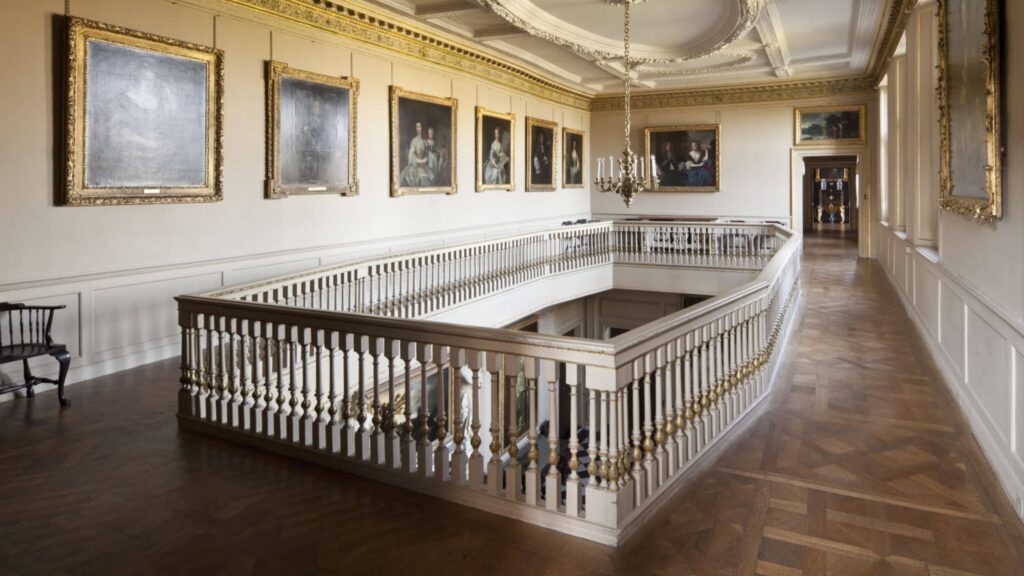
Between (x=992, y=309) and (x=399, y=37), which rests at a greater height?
(x=399, y=37)

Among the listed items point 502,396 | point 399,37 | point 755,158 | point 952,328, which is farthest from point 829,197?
point 502,396

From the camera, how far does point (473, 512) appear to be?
3795 millimetres

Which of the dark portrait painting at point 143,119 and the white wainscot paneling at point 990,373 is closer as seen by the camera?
the white wainscot paneling at point 990,373

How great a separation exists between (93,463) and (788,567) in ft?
13.8

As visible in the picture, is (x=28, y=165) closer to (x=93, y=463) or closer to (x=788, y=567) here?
(x=93, y=463)

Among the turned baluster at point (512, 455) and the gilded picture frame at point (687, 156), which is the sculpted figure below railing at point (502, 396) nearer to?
the turned baluster at point (512, 455)

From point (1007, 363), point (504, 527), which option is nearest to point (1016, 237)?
point (1007, 363)

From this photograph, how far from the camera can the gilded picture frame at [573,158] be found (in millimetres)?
18266

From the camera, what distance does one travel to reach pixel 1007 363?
4258 mm

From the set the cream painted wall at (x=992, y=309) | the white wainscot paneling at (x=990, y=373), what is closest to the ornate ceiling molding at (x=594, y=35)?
the cream painted wall at (x=992, y=309)

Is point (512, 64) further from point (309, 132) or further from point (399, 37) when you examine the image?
point (309, 132)

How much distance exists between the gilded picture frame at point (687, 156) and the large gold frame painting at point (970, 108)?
11.6 m

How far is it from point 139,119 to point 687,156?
1385cm

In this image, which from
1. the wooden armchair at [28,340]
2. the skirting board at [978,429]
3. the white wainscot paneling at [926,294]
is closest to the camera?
the skirting board at [978,429]
